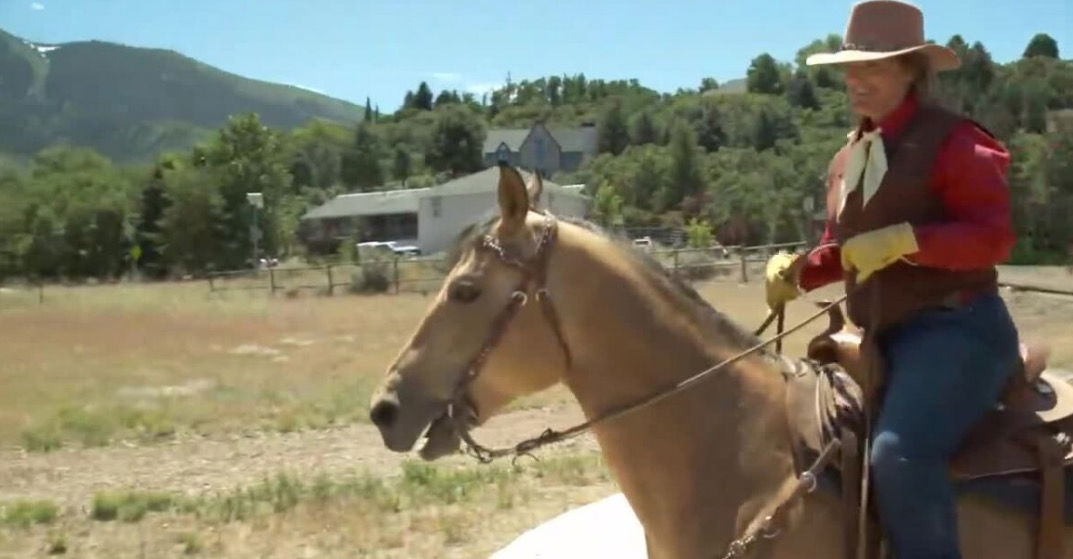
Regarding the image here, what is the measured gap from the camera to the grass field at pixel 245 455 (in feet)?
26.9

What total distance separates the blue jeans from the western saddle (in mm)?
74

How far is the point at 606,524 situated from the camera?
6.19 metres

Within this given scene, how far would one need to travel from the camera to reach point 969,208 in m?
2.92

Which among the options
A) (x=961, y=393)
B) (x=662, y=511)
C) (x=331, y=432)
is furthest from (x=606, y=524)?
(x=331, y=432)

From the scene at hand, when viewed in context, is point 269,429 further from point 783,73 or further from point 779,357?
point 783,73

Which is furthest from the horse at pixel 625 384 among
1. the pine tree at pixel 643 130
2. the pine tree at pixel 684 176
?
the pine tree at pixel 643 130

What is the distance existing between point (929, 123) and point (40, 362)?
80.4 ft

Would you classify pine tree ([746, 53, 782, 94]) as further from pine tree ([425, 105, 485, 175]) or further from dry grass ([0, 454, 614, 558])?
dry grass ([0, 454, 614, 558])

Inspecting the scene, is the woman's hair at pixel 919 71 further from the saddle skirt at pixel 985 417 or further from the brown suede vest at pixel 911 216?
the saddle skirt at pixel 985 417

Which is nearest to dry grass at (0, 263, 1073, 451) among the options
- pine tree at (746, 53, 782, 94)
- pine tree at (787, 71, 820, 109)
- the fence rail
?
the fence rail

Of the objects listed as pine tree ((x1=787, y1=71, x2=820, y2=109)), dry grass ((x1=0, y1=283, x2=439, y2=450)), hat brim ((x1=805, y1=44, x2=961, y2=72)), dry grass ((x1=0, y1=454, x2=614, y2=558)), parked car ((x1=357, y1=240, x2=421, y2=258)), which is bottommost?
parked car ((x1=357, y1=240, x2=421, y2=258))

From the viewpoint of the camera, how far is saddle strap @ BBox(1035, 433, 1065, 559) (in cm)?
306

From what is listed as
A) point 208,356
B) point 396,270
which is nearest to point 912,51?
point 208,356

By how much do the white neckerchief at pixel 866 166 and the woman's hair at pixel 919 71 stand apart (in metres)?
0.16
